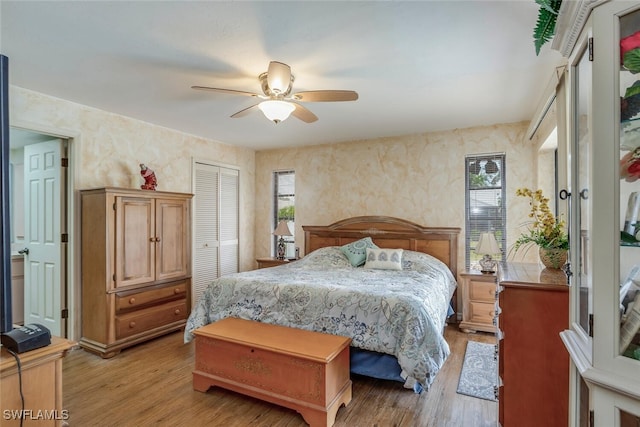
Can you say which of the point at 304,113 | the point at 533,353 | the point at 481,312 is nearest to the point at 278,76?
the point at 304,113

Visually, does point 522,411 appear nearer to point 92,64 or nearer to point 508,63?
point 508,63

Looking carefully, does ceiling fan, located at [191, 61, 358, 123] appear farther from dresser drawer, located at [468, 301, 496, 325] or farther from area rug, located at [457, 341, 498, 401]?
dresser drawer, located at [468, 301, 496, 325]

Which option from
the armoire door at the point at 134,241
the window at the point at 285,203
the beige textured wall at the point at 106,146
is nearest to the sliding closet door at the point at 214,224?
the beige textured wall at the point at 106,146

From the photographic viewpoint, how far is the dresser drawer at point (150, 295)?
3.39m

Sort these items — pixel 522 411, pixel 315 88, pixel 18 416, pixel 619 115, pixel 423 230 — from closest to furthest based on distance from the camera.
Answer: pixel 619 115
pixel 18 416
pixel 522 411
pixel 315 88
pixel 423 230

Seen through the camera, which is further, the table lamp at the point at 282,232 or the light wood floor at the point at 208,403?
the table lamp at the point at 282,232

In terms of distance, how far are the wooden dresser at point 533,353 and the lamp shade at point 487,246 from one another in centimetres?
197

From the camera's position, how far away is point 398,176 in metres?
4.74

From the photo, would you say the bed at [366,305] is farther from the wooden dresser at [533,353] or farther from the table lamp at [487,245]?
the wooden dresser at [533,353]

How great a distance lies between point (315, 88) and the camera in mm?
2973

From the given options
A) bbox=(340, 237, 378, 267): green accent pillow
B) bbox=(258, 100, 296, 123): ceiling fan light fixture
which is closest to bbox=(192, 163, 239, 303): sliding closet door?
bbox=(340, 237, 378, 267): green accent pillow

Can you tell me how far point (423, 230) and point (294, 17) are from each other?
3238 mm

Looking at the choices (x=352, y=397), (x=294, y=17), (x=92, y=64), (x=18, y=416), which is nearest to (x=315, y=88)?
(x=294, y=17)

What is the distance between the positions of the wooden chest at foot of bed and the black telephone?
1146 millimetres
